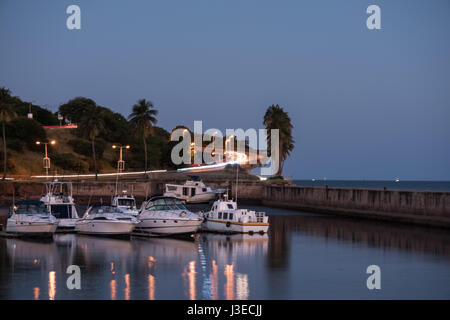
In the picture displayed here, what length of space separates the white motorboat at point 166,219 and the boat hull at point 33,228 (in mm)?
6884

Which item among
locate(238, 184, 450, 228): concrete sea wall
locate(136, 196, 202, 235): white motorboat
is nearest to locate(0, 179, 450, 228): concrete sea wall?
locate(238, 184, 450, 228): concrete sea wall

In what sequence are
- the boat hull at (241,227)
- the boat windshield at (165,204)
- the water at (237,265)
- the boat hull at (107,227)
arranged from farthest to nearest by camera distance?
the boat hull at (241,227), the boat windshield at (165,204), the boat hull at (107,227), the water at (237,265)

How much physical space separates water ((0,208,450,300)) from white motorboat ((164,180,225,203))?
39037mm

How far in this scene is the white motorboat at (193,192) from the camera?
299 ft

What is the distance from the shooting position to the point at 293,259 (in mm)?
38375

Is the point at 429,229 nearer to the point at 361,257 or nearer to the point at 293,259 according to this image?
the point at 361,257

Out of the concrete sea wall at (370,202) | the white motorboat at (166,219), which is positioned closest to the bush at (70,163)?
the concrete sea wall at (370,202)

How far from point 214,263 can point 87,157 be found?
11512cm

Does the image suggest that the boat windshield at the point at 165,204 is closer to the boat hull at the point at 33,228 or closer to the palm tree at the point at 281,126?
the boat hull at the point at 33,228

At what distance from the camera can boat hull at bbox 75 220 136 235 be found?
153 feet

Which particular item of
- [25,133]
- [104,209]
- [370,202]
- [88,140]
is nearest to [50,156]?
[25,133]

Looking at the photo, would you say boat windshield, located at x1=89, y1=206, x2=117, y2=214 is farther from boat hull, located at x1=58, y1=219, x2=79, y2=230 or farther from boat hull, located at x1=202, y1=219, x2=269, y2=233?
boat hull, located at x1=202, y1=219, x2=269, y2=233

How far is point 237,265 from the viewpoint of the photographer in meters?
35.0
